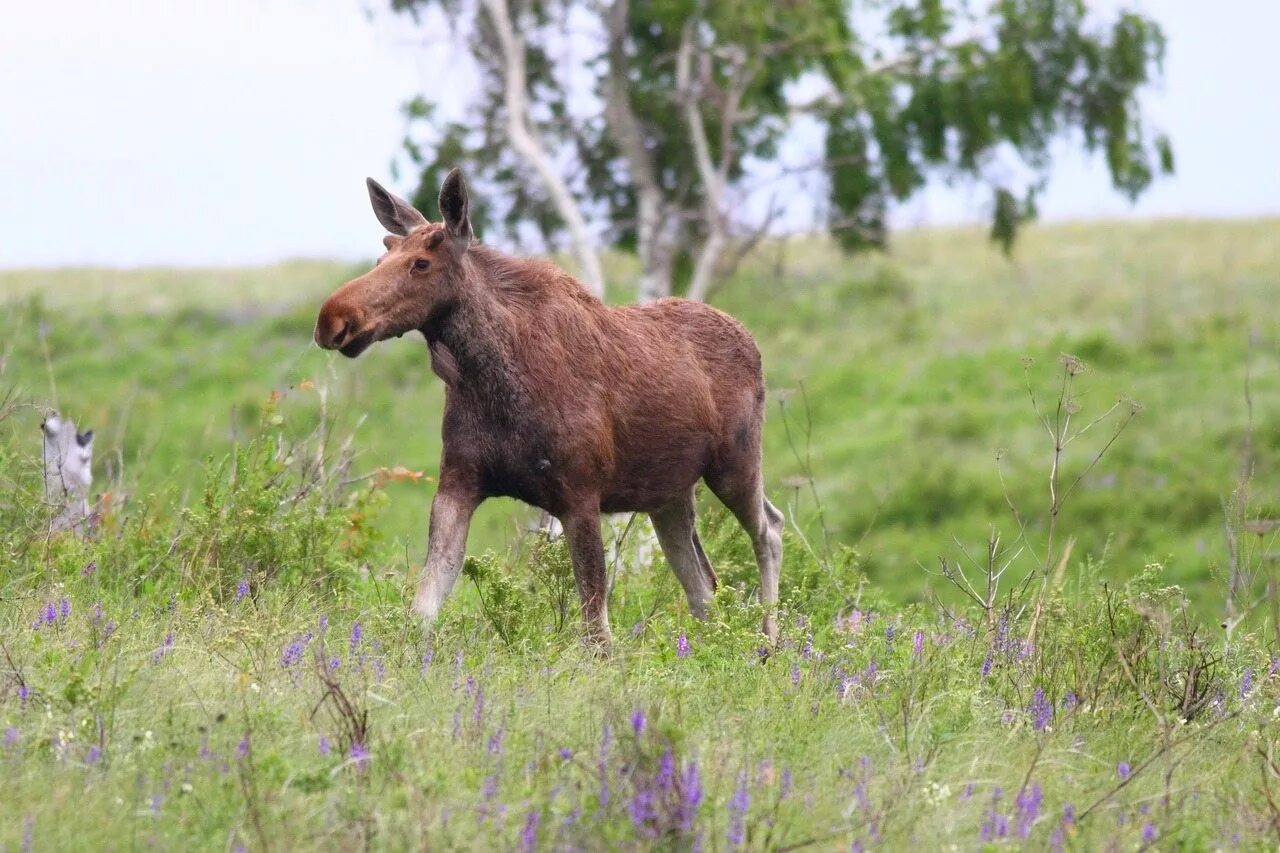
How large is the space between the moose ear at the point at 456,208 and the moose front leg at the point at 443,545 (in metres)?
0.99

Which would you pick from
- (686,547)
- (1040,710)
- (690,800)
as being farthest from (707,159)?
(690,800)

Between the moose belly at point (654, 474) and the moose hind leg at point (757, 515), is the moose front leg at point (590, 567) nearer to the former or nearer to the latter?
the moose belly at point (654, 474)

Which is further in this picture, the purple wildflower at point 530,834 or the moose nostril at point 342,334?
the moose nostril at point 342,334

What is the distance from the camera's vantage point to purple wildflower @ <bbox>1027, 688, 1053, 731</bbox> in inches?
234

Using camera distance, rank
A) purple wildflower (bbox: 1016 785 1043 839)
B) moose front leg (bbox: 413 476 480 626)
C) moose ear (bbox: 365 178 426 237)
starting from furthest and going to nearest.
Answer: moose ear (bbox: 365 178 426 237)
moose front leg (bbox: 413 476 480 626)
purple wildflower (bbox: 1016 785 1043 839)

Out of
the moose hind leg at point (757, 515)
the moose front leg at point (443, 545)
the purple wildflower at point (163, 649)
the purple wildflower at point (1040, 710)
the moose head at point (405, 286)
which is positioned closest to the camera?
the purple wildflower at point (163, 649)

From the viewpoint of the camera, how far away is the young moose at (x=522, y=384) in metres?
6.45

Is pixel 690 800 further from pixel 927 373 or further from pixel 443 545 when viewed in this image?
pixel 927 373

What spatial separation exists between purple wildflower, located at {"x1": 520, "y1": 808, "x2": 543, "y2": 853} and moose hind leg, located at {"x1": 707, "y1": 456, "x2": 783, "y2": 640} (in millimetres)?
3415

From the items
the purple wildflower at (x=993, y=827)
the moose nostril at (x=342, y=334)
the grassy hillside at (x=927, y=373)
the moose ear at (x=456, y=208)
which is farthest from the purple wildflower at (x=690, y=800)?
the grassy hillside at (x=927, y=373)

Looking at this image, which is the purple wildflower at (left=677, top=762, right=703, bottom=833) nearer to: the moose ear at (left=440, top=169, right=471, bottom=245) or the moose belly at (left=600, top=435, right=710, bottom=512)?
the moose belly at (left=600, top=435, right=710, bottom=512)

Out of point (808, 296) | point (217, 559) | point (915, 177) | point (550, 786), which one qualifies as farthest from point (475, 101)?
point (808, 296)

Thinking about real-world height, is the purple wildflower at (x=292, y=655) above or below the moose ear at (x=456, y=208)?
below

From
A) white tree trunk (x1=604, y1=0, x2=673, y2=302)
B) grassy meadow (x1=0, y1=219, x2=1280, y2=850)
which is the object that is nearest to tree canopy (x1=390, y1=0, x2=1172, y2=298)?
white tree trunk (x1=604, y1=0, x2=673, y2=302)
